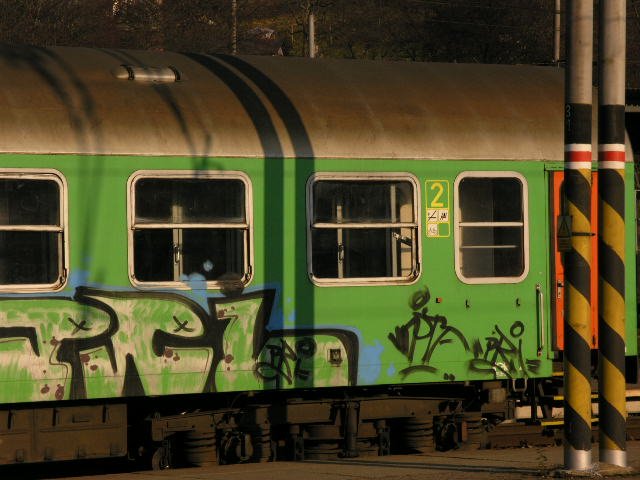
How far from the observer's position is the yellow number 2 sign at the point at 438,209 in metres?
10.4

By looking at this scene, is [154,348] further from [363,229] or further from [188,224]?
[363,229]

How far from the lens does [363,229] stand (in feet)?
33.8

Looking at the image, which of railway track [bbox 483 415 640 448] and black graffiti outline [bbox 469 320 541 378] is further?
railway track [bbox 483 415 640 448]

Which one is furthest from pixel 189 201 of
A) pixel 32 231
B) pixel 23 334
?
pixel 23 334

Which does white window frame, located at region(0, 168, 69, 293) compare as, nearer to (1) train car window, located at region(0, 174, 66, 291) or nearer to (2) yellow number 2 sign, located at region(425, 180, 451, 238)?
(1) train car window, located at region(0, 174, 66, 291)

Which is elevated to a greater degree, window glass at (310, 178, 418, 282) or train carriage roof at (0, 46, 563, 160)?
train carriage roof at (0, 46, 563, 160)

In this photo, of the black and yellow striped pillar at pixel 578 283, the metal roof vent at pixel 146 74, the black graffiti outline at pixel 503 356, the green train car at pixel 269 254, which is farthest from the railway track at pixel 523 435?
the metal roof vent at pixel 146 74

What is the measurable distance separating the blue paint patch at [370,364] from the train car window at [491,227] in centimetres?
98

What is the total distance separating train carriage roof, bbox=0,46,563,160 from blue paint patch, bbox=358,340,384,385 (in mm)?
1604

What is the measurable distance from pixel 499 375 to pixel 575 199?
2148 mm

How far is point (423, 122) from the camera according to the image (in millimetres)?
10578

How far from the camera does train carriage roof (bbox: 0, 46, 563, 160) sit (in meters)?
9.57

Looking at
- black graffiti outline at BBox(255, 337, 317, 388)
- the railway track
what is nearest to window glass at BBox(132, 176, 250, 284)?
black graffiti outline at BBox(255, 337, 317, 388)

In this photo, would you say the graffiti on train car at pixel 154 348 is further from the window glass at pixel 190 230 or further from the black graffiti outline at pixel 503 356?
the black graffiti outline at pixel 503 356
